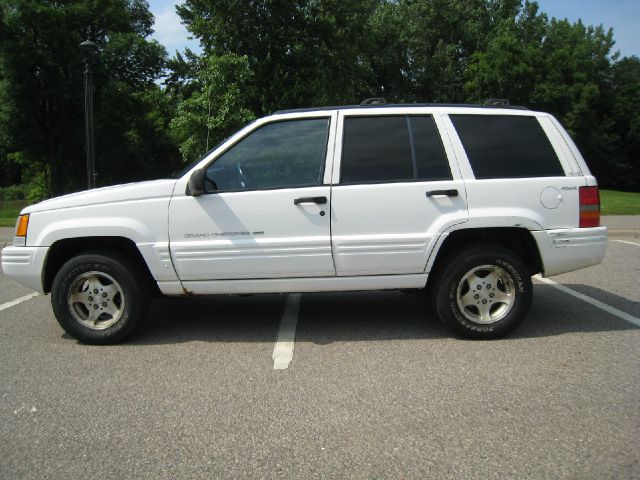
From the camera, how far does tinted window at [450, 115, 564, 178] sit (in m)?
4.77

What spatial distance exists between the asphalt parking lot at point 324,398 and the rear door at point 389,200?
760 mm

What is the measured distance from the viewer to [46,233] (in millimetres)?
4711

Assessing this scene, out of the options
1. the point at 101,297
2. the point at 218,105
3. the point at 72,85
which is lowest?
Result: the point at 101,297

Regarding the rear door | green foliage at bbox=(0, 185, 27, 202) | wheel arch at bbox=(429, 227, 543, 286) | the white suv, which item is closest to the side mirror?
the white suv

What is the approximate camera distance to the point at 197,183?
453cm

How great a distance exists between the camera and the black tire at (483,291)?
4.69m

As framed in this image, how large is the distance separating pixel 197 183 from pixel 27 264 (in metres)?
1.68

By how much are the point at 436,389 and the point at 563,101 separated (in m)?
47.1

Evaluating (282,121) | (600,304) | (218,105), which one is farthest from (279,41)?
(600,304)

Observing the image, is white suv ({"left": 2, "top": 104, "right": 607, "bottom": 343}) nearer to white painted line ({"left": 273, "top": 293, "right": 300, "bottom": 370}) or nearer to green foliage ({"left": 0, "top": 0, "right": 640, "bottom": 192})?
white painted line ({"left": 273, "top": 293, "right": 300, "bottom": 370})

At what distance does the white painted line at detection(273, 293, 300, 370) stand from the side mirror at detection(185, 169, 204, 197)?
1450mm

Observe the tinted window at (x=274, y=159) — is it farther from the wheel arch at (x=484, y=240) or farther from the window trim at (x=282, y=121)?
the wheel arch at (x=484, y=240)

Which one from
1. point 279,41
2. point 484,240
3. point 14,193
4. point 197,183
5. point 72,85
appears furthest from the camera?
point 14,193

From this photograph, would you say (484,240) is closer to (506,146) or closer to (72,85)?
(506,146)
